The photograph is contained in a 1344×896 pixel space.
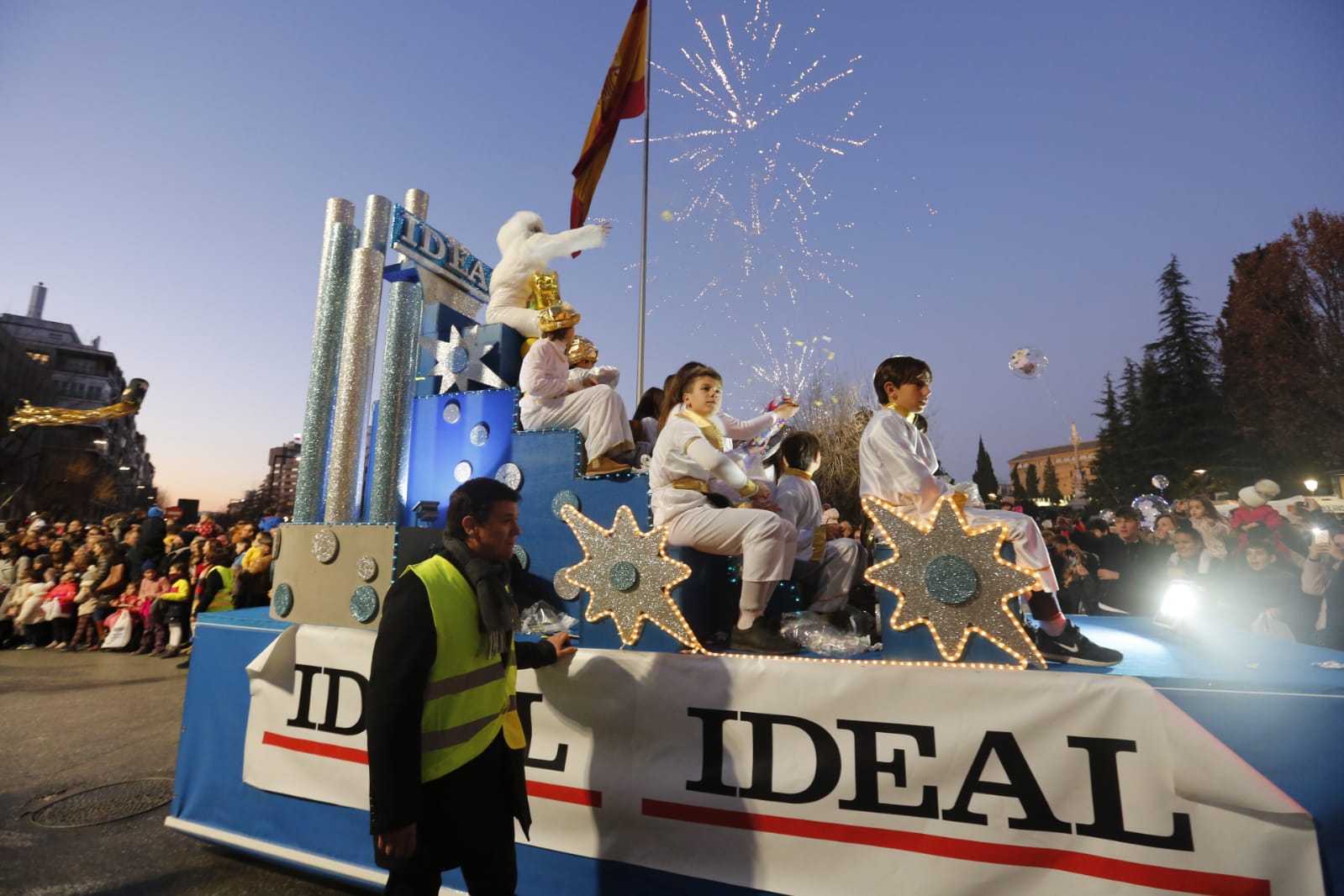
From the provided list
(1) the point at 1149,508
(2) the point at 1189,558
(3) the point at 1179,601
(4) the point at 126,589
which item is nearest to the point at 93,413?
(4) the point at 126,589

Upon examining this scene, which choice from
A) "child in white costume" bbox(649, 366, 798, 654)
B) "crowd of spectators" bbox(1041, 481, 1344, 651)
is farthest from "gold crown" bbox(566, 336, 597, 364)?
"crowd of spectators" bbox(1041, 481, 1344, 651)

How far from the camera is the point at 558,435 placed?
132 inches

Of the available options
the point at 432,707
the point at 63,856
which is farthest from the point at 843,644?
the point at 63,856

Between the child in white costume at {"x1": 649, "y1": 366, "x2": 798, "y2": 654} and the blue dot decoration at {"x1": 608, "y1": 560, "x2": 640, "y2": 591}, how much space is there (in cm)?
22

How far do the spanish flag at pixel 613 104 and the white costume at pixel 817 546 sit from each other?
443 cm

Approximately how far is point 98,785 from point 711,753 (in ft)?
15.4

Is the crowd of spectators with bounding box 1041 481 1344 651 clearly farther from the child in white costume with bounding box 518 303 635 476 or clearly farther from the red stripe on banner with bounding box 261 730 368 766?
the red stripe on banner with bounding box 261 730 368 766

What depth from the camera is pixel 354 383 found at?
3820 mm

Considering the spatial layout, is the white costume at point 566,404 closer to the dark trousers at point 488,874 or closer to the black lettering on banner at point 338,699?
the black lettering on banner at point 338,699

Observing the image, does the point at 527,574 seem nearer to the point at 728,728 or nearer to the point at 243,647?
the point at 728,728

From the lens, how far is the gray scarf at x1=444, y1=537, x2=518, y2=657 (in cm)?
201

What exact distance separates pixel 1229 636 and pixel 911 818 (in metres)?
1.82

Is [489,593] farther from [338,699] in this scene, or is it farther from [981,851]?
[981,851]

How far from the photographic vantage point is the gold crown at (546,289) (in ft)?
14.1
